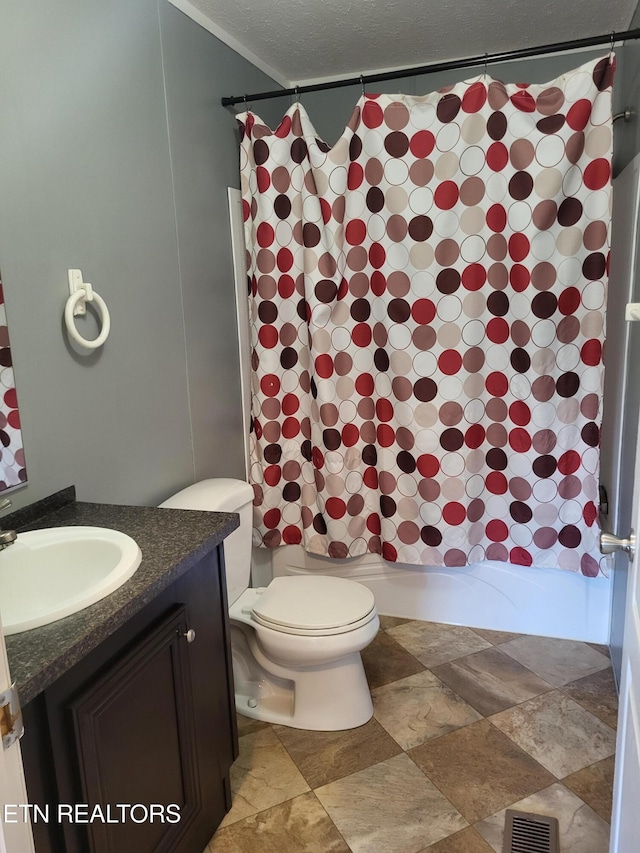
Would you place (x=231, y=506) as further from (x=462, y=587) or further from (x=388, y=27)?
(x=388, y=27)

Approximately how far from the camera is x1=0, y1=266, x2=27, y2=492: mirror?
153 centimetres

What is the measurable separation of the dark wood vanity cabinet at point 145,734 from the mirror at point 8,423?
19.2 inches

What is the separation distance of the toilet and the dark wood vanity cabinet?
1.12 ft

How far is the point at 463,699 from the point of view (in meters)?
2.30

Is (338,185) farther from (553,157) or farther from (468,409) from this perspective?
(468,409)

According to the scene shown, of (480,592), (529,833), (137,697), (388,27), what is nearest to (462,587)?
(480,592)

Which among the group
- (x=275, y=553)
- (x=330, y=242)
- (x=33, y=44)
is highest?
(x=33, y=44)

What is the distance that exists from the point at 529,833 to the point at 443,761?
13.2 inches

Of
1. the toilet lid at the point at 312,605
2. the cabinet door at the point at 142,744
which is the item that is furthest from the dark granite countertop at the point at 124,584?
the toilet lid at the point at 312,605

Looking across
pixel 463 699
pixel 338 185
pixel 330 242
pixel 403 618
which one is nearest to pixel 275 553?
pixel 403 618

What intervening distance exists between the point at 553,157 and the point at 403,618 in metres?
1.92

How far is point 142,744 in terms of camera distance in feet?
4.44

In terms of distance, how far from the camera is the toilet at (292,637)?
2.03 meters

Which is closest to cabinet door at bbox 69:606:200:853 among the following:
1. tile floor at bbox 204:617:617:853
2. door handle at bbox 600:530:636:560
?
tile floor at bbox 204:617:617:853
